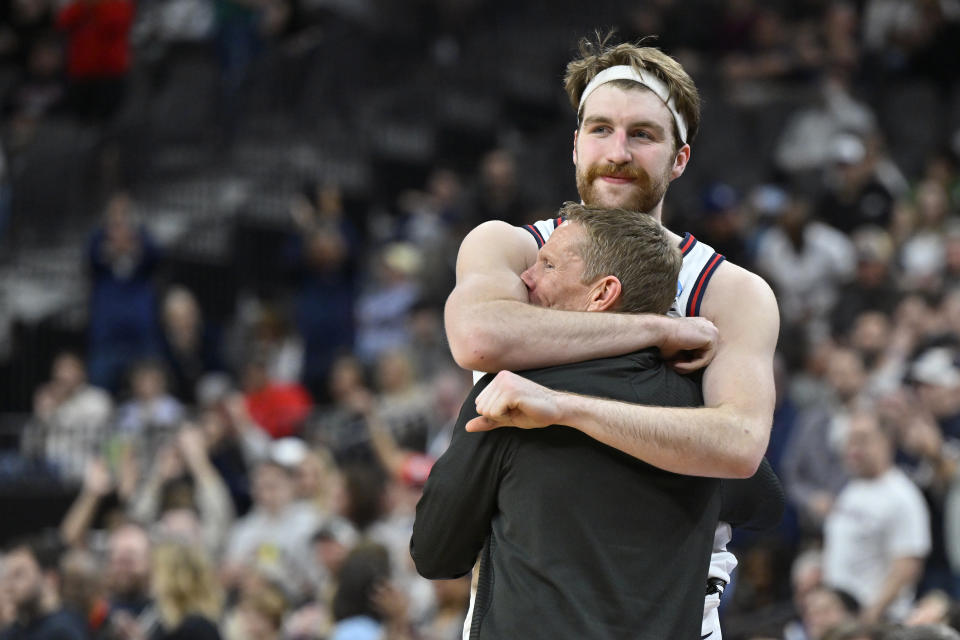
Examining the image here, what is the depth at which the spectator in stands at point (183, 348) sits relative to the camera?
13164mm

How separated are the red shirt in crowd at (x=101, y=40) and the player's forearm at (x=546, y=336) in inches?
549

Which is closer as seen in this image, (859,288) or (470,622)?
(470,622)

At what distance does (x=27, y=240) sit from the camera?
15.4 m

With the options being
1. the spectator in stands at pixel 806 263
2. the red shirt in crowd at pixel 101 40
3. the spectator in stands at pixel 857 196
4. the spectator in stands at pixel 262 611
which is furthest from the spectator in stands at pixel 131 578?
the red shirt in crowd at pixel 101 40

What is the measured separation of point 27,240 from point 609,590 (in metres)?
13.3

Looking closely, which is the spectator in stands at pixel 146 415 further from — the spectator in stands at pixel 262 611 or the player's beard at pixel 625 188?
the player's beard at pixel 625 188

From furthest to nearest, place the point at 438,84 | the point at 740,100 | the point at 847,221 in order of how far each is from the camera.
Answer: the point at 438,84, the point at 740,100, the point at 847,221

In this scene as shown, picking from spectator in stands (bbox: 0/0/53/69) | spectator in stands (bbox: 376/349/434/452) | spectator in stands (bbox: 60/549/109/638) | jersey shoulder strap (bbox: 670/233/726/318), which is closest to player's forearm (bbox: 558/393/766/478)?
jersey shoulder strap (bbox: 670/233/726/318)

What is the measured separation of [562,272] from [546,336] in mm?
204

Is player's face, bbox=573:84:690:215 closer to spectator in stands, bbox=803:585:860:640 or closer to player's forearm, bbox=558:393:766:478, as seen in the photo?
player's forearm, bbox=558:393:766:478

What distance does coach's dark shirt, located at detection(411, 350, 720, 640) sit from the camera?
10.4 ft

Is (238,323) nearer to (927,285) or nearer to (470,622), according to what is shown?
(927,285)

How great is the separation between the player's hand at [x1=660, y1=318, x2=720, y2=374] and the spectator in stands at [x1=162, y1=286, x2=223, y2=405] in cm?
1012

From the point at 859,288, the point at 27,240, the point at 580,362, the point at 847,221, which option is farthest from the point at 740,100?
the point at 580,362
